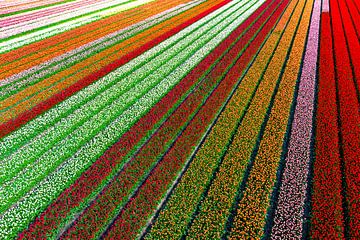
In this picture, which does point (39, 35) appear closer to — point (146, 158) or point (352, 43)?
point (146, 158)

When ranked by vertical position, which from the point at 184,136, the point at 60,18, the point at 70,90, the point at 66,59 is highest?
the point at 60,18

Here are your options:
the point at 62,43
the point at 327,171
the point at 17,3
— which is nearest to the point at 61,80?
the point at 62,43

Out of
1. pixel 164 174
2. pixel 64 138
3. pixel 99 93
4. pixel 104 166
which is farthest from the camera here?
pixel 99 93

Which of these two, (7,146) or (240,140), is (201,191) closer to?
(240,140)

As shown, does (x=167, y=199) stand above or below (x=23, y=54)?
below

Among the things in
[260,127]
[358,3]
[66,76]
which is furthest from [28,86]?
[358,3]

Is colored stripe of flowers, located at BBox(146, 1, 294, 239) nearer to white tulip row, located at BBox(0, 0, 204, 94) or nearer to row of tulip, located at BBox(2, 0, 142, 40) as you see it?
white tulip row, located at BBox(0, 0, 204, 94)

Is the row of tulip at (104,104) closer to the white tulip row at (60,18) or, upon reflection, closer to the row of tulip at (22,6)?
the white tulip row at (60,18)
